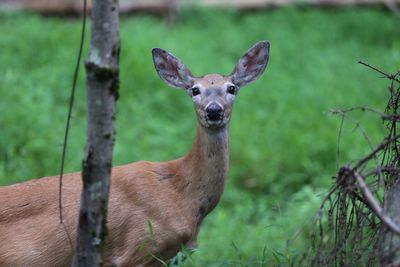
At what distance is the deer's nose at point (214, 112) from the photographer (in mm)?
5516

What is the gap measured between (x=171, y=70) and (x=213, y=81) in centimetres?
41

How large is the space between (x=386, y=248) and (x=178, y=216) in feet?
5.55

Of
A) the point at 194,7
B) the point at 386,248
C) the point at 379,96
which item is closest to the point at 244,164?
the point at 379,96

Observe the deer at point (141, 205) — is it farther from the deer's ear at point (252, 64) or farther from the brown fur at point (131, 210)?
the deer's ear at point (252, 64)

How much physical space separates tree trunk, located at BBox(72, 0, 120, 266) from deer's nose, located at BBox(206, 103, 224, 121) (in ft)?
5.55

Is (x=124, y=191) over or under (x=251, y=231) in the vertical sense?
over

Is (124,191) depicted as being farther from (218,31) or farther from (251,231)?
(218,31)

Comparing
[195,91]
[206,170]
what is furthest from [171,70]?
[206,170]

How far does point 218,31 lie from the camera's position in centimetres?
1372

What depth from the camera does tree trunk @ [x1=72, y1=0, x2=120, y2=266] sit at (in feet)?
12.5

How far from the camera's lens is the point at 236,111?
10.1 m

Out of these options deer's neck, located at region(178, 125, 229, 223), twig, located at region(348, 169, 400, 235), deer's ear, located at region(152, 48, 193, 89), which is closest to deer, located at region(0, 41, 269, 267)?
deer's neck, located at region(178, 125, 229, 223)

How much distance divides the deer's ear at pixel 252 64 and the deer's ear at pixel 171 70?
35 centimetres

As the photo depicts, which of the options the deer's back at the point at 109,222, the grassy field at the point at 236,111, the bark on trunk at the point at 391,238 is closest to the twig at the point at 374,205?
the bark on trunk at the point at 391,238
